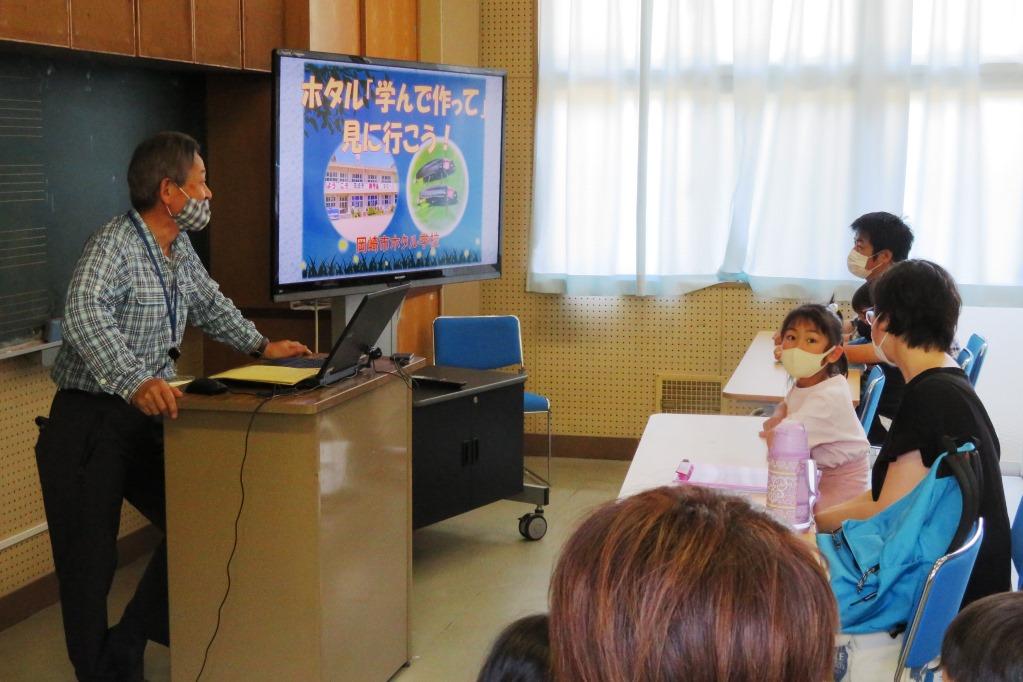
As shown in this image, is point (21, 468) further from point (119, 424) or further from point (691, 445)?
point (691, 445)

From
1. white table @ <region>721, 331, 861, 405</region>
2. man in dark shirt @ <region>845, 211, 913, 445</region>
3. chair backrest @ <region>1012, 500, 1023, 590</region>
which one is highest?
man in dark shirt @ <region>845, 211, 913, 445</region>

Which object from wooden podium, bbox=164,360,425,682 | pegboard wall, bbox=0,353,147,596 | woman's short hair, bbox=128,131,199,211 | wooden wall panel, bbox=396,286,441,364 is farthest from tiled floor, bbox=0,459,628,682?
woman's short hair, bbox=128,131,199,211

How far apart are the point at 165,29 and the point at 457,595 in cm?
231

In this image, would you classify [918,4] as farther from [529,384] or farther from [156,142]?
[156,142]

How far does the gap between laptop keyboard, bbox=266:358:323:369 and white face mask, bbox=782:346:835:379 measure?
4.57 feet

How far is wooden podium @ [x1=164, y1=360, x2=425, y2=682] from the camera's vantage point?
2928mm

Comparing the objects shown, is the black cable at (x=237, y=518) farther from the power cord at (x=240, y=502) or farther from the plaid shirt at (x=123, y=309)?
the plaid shirt at (x=123, y=309)

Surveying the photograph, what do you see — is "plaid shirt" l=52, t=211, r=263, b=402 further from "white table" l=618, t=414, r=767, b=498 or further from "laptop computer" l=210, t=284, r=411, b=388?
"white table" l=618, t=414, r=767, b=498

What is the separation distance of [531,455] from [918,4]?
3168mm

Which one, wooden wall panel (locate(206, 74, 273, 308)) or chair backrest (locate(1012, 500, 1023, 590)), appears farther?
wooden wall panel (locate(206, 74, 273, 308))

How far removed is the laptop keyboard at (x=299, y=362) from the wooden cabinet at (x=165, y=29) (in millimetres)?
1228

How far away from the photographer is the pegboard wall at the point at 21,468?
3.87 m

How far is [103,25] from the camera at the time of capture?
3.56m

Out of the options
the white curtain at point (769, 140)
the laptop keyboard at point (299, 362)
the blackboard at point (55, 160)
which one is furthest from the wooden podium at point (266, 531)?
the white curtain at point (769, 140)
